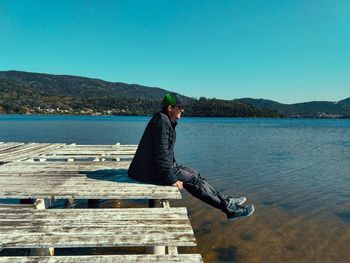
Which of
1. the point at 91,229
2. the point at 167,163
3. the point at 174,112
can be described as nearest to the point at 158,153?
the point at 167,163

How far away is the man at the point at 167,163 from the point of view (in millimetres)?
5828

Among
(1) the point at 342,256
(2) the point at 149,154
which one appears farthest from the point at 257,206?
(2) the point at 149,154

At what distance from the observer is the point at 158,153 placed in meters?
5.84

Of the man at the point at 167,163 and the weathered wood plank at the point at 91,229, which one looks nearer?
the weathered wood plank at the point at 91,229

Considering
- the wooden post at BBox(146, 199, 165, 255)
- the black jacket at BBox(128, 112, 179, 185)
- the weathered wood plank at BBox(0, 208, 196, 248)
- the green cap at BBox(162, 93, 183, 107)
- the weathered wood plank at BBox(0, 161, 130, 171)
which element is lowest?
the wooden post at BBox(146, 199, 165, 255)

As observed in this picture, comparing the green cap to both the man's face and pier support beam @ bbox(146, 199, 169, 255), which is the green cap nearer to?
the man's face

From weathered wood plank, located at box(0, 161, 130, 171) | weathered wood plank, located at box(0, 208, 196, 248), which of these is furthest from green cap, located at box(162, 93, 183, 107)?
weathered wood plank, located at box(0, 161, 130, 171)

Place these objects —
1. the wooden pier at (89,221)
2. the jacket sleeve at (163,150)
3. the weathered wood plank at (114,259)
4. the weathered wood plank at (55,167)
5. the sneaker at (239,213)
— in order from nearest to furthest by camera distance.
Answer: the weathered wood plank at (114,259) < the wooden pier at (89,221) < the jacket sleeve at (163,150) < the sneaker at (239,213) < the weathered wood plank at (55,167)

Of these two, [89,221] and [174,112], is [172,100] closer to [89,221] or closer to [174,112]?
[174,112]

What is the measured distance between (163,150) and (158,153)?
0.10 meters

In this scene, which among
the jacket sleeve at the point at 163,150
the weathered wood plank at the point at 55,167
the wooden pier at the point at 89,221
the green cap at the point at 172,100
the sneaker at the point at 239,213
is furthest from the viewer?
the weathered wood plank at the point at 55,167

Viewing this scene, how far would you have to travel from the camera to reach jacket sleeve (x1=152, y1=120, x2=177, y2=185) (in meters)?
5.80

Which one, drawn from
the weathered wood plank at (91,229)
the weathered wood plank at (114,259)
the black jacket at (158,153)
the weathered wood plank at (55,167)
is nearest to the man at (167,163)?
the black jacket at (158,153)

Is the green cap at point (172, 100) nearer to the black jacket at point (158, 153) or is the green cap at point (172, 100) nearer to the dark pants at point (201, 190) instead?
the black jacket at point (158, 153)
